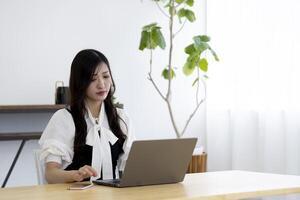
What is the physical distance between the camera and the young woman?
2812 millimetres

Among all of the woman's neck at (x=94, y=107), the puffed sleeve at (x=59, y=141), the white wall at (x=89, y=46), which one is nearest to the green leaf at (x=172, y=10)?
the white wall at (x=89, y=46)

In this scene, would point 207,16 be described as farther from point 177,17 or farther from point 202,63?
point 202,63

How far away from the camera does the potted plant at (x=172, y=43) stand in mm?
4605

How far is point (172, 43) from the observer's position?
16.9 ft

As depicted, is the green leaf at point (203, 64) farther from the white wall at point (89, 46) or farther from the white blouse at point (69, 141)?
the white blouse at point (69, 141)

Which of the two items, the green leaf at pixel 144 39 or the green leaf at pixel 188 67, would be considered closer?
the green leaf at pixel 144 39

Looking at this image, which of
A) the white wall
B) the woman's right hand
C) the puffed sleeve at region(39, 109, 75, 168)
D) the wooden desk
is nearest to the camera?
the wooden desk

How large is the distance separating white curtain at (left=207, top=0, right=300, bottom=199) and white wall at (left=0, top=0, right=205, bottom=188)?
0.24 meters

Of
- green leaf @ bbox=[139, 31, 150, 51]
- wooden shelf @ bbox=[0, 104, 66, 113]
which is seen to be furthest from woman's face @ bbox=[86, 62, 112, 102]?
green leaf @ bbox=[139, 31, 150, 51]

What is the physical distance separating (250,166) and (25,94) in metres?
1.88

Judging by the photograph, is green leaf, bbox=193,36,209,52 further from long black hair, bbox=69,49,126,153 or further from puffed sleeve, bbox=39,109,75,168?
puffed sleeve, bbox=39,109,75,168

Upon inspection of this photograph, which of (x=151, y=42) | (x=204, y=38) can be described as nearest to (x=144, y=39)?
(x=151, y=42)

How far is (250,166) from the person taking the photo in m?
4.82

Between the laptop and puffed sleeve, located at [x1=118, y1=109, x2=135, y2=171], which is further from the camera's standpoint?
puffed sleeve, located at [x1=118, y1=109, x2=135, y2=171]
